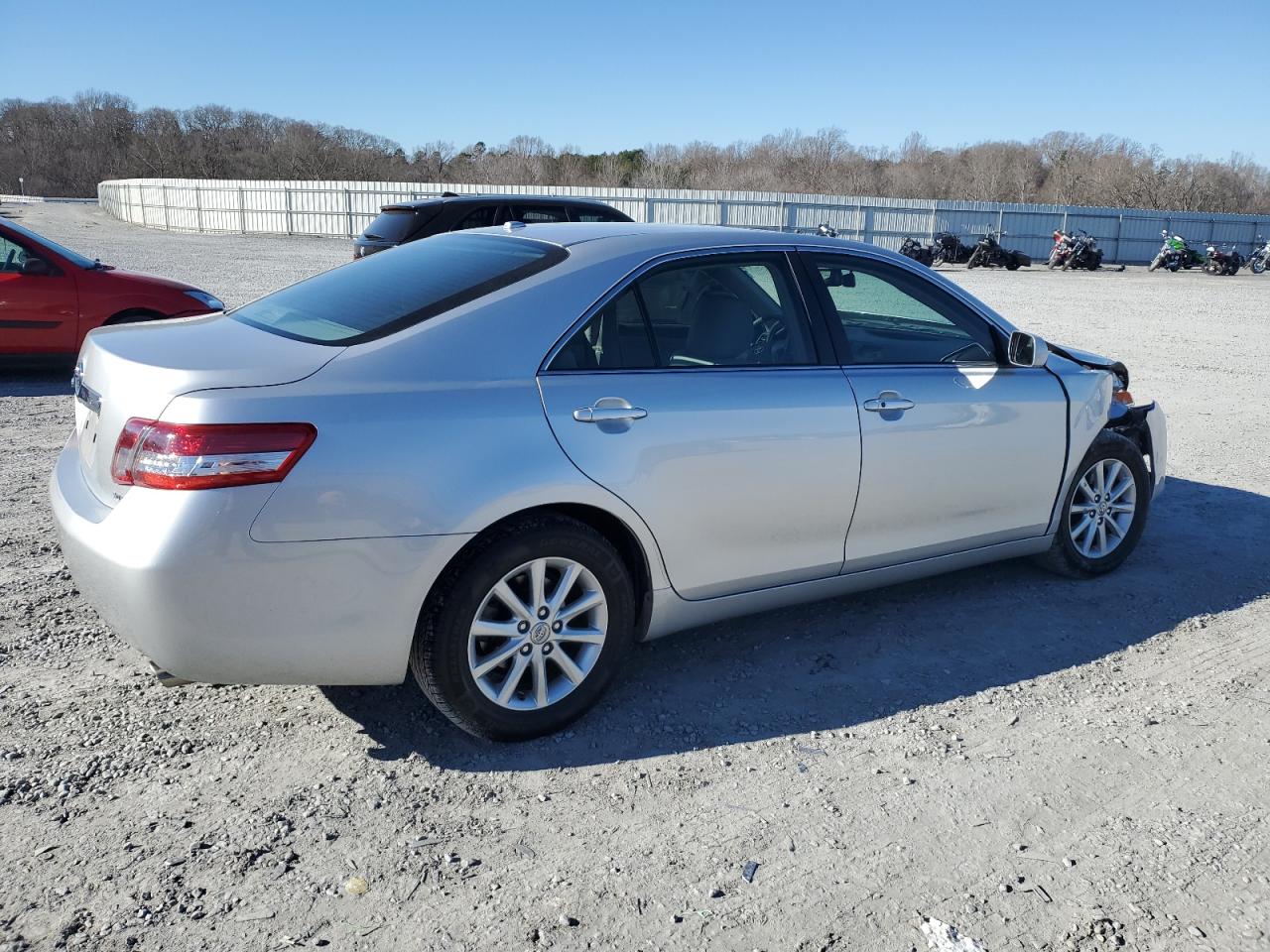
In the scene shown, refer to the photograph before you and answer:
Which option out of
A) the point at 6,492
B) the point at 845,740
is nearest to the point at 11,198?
the point at 6,492

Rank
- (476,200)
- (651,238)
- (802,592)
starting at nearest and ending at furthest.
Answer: (651,238) < (802,592) < (476,200)

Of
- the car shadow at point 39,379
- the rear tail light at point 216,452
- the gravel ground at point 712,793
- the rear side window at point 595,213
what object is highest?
the rear side window at point 595,213

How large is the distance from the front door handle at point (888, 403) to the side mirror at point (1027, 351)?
66cm

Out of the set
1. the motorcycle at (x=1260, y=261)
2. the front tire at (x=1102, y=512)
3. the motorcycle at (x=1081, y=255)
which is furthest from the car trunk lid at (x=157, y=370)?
the motorcycle at (x=1260, y=261)

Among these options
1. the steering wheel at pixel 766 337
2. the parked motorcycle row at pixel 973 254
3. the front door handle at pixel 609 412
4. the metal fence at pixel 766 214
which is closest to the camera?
the front door handle at pixel 609 412

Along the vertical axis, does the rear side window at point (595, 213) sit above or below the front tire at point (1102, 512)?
above

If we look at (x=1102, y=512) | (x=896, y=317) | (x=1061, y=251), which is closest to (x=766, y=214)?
(x=1061, y=251)

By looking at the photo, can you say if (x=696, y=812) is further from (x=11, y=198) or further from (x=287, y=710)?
(x=11, y=198)

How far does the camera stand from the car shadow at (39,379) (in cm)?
891

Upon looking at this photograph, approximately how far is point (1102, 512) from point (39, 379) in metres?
8.92

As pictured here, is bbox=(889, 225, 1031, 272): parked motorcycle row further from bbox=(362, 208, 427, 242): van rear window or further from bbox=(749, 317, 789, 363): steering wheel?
bbox=(749, 317, 789, 363): steering wheel

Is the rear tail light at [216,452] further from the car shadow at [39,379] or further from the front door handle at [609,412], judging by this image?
the car shadow at [39,379]

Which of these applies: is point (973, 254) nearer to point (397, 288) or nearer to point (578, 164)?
point (397, 288)

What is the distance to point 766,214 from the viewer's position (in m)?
35.8
